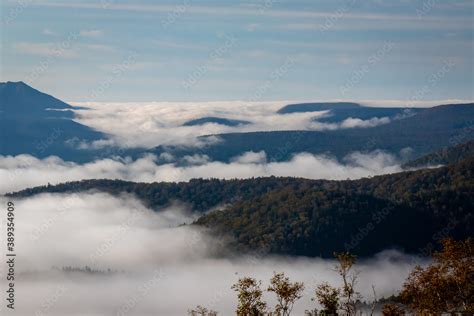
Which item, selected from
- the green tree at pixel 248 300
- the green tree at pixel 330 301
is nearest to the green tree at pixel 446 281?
the green tree at pixel 330 301

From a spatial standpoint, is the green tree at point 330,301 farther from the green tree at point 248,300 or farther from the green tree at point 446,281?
the green tree at point 446,281

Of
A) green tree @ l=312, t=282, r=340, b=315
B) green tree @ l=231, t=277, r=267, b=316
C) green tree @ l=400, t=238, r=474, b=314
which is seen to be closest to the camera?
green tree @ l=400, t=238, r=474, b=314

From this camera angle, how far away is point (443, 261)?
61375 millimetres

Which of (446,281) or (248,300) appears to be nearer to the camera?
(446,281)

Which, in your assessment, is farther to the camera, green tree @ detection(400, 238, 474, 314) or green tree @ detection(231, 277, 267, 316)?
green tree @ detection(231, 277, 267, 316)

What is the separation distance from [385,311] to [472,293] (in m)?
12.9

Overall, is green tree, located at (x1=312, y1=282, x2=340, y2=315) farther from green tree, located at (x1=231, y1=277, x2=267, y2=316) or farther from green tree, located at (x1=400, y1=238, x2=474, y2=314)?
green tree, located at (x1=400, y1=238, x2=474, y2=314)

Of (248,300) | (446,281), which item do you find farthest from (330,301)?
(446,281)

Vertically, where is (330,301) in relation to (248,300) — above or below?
below

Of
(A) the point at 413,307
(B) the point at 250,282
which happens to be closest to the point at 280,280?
(B) the point at 250,282

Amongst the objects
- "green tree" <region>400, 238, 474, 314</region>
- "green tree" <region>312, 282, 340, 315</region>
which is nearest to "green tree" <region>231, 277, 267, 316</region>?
"green tree" <region>312, 282, 340, 315</region>

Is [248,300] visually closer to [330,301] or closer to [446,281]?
[330,301]

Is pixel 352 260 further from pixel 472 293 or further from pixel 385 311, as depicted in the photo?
pixel 472 293

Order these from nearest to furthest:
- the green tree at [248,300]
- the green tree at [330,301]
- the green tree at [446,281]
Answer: the green tree at [446,281] < the green tree at [248,300] < the green tree at [330,301]
